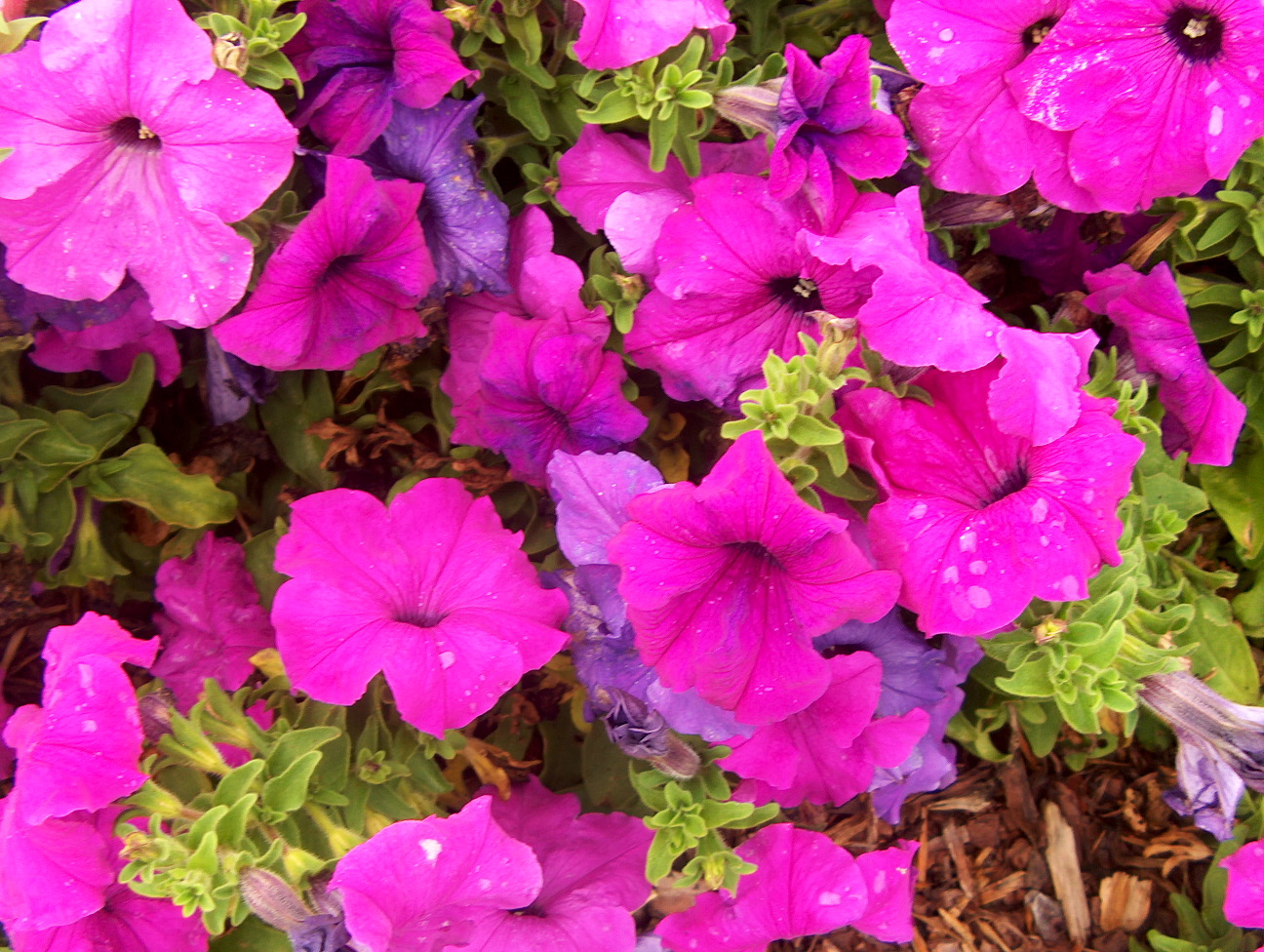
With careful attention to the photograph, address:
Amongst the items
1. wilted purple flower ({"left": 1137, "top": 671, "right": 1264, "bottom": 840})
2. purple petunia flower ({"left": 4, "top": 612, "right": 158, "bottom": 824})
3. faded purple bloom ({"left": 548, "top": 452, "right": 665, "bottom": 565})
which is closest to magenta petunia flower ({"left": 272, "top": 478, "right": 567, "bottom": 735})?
faded purple bloom ({"left": 548, "top": 452, "right": 665, "bottom": 565})

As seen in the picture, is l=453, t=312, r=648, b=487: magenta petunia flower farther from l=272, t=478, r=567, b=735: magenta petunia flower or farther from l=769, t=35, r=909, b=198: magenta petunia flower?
l=769, t=35, r=909, b=198: magenta petunia flower

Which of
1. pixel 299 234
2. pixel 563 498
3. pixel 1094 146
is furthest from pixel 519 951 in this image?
pixel 1094 146

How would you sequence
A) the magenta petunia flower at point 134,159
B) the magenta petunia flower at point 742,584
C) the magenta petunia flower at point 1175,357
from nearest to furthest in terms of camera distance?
1. the magenta petunia flower at point 742,584
2. the magenta petunia flower at point 134,159
3. the magenta petunia flower at point 1175,357

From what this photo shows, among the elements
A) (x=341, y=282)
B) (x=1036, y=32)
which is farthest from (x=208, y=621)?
(x=1036, y=32)

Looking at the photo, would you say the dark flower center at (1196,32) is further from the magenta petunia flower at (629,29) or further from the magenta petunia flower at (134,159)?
the magenta petunia flower at (134,159)

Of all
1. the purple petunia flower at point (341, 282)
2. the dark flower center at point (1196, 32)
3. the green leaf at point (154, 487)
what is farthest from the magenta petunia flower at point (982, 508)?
the green leaf at point (154, 487)

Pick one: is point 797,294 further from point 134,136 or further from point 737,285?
point 134,136

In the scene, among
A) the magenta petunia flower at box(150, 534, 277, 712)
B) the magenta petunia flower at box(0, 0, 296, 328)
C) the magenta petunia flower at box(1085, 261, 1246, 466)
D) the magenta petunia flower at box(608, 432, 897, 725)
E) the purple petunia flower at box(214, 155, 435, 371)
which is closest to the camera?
the magenta petunia flower at box(608, 432, 897, 725)
